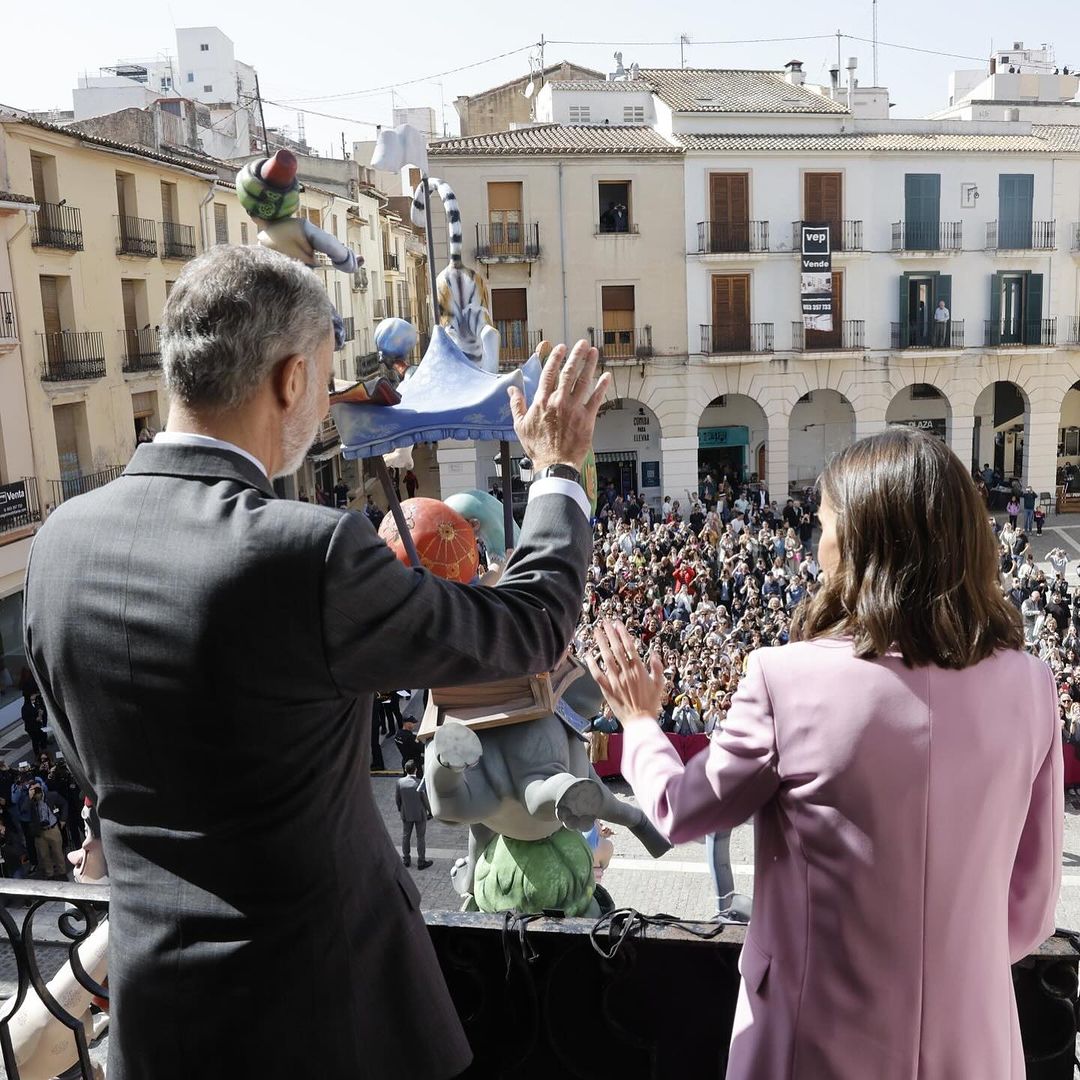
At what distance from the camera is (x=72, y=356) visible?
20.2 metres

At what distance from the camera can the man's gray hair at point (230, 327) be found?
163 centimetres

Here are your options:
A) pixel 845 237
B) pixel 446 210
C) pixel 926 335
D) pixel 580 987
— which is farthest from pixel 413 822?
pixel 926 335

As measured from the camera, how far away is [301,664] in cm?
154

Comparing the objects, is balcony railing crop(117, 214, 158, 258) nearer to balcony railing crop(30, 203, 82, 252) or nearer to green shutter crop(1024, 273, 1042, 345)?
balcony railing crop(30, 203, 82, 252)

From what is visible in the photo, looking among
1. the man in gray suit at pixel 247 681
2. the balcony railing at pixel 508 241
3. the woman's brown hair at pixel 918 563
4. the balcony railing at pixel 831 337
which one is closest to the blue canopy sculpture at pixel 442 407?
the man in gray suit at pixel 247 681

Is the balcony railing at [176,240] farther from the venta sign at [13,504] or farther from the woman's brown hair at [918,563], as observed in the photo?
the woman's brown hair at [918,563]

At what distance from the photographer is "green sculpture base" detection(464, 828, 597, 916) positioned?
13.5 feet

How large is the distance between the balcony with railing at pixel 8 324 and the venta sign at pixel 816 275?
53.5 ft

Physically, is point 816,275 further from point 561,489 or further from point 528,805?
point 561,489

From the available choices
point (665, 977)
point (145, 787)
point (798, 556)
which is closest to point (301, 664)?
point (145, 787)

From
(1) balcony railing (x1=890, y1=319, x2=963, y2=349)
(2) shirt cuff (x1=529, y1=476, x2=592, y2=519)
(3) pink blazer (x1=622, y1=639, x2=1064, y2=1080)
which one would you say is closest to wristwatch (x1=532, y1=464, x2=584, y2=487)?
(2) shirt cuff (x1=529, y1=476, x2=592, y2=519)

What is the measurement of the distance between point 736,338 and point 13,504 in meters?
15.8

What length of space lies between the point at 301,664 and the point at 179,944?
0.46 metres

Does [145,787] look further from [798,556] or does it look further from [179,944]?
[798,556]
